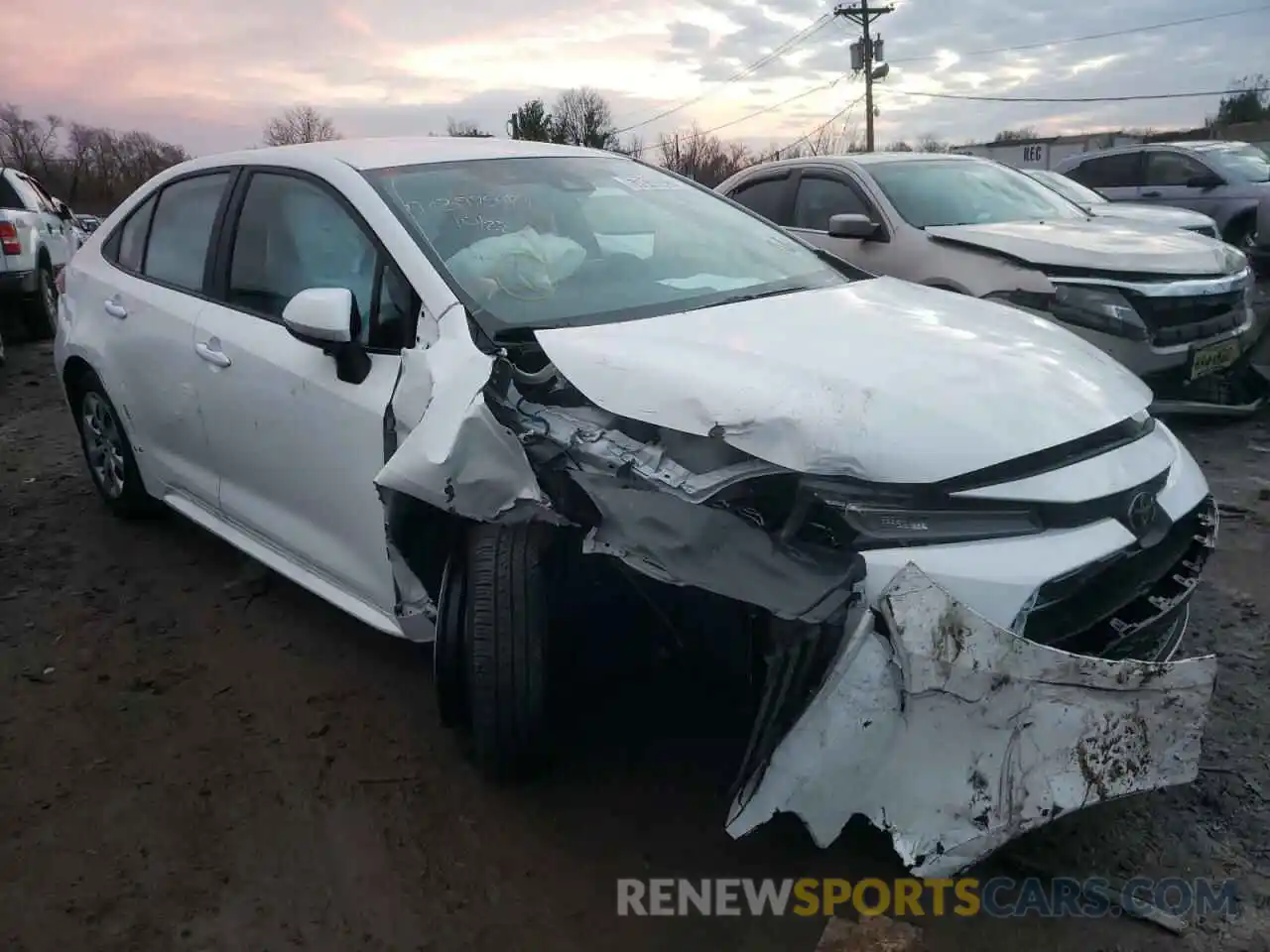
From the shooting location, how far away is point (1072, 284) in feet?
17.6

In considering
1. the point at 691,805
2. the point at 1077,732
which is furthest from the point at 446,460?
the point at 1077,732

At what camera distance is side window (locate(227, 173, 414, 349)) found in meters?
2.96

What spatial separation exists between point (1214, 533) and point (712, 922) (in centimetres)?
164

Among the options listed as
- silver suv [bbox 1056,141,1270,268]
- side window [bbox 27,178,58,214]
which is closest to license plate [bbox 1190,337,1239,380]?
silver suv [bbox 1056,141,1270,268]

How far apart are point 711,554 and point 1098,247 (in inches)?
171

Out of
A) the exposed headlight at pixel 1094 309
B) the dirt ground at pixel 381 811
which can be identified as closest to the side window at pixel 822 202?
the exposed headlight at pixel 1094 309

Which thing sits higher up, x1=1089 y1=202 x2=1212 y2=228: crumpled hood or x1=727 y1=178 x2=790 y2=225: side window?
x1=727 y1=178 x2=790 y2=225: side window

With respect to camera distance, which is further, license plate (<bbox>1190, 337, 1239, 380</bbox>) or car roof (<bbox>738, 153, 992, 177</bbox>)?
car roof (<bbox>738, 153, 992, 177</bbox>)

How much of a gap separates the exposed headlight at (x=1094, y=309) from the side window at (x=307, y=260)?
367 cm

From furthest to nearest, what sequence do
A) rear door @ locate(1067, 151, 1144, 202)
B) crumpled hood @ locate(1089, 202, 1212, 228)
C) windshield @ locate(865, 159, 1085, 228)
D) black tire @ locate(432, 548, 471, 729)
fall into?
rear door @ locate(1067, 151, 1144, 202) → crumpled hood @ locate(1089, 202, 1212, 228) → windshield @ locate(865, 159, 1085, 228) → black tire @ locate(432, 548, 471, 729)

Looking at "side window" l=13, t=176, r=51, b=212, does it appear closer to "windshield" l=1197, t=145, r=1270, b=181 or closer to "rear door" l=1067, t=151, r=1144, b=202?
"rear door" l=1067, t=151, r=1144, b=202

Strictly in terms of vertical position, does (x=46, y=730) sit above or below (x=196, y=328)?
below

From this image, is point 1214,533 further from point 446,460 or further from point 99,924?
point 99,924

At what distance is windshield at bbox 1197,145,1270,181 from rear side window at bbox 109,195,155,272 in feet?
40.5
